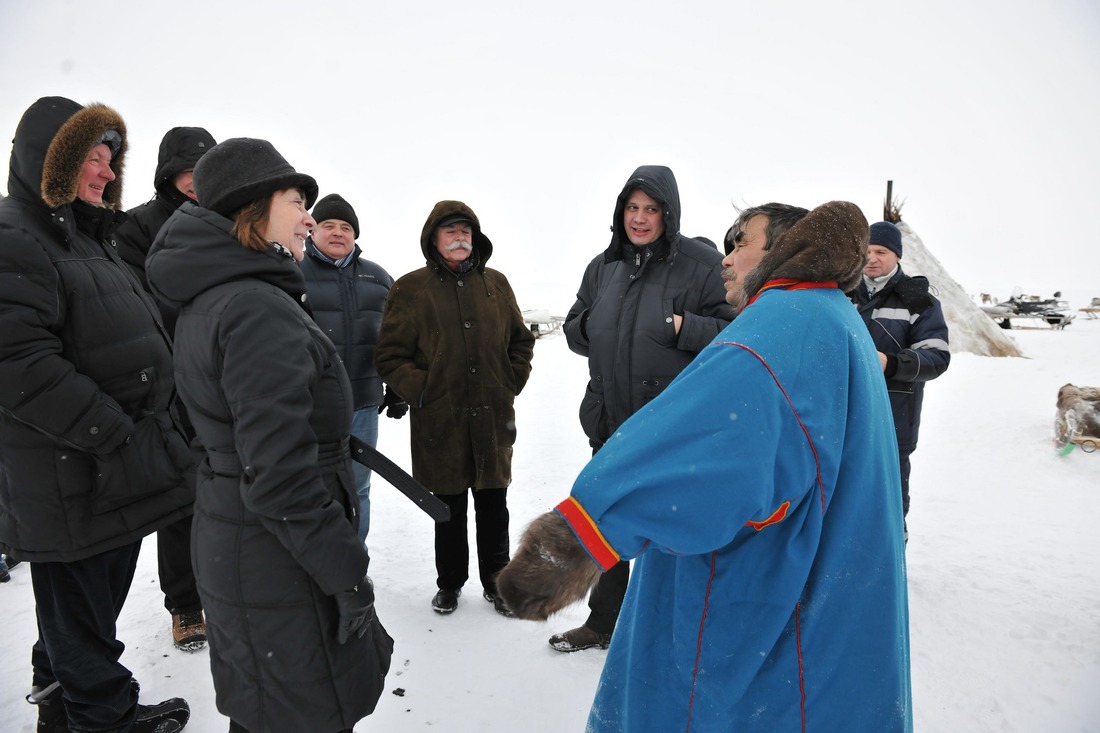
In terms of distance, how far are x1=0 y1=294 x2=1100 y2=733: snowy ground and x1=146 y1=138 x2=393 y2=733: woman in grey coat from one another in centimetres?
88

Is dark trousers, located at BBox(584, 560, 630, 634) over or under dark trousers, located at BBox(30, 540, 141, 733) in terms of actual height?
under

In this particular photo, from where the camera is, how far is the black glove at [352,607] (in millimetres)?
1640

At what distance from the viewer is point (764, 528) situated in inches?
44.5

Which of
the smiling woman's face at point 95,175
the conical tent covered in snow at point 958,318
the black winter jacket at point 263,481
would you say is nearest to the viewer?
the black winter jacket at point 263,481

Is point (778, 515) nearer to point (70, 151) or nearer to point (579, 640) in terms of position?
point (579, 640)

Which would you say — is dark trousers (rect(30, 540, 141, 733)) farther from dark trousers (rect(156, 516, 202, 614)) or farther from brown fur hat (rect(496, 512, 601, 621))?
brown fur hat (rect(496, 512, 601, 621))

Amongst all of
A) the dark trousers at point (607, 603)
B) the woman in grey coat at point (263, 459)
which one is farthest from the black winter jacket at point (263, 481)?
the dark trousers at point (607, 603)

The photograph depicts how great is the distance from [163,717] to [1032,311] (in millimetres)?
32550

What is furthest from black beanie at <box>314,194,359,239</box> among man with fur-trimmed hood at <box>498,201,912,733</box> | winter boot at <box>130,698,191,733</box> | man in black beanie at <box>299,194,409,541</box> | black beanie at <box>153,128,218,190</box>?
man with fur-trimmed hood at <box>498,201,912,733</box>

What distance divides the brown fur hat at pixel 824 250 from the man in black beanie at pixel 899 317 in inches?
91.7

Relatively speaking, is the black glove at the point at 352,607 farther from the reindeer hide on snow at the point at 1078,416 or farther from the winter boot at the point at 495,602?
the reindeer hide on snow at the point at 1078,416

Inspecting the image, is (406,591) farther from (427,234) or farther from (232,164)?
(232,164)

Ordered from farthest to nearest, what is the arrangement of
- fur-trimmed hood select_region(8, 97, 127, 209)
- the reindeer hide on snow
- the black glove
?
the reindeer hide on snow
fur-trimmed hood select_region(8, 97, 127, 209)
the black glove

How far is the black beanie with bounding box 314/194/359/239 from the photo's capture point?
3.24 meters
